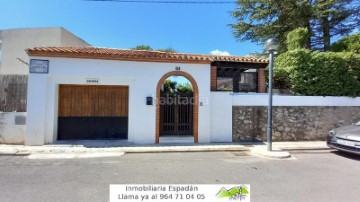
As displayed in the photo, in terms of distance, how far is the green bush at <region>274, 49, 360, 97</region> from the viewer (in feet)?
35.2

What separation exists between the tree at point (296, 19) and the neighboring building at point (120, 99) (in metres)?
9.15

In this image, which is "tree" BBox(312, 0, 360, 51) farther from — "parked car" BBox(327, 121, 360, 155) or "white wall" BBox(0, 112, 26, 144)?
"white wall" BBox(0, 112, 26, 144)

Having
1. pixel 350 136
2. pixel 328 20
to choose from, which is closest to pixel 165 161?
pixel 350 136

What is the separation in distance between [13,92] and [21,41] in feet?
28.2

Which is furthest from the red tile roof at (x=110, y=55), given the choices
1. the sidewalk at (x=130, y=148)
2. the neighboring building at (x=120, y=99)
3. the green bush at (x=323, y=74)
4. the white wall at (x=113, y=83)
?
the green bush at (x=323, y=74)

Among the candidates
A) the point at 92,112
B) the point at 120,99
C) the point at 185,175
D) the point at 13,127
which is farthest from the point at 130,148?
the point at 13,127

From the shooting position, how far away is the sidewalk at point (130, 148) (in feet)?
26.1

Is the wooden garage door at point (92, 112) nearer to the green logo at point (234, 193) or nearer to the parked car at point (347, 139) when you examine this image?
the green logo at point (234, 193)

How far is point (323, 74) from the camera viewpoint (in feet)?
35.2

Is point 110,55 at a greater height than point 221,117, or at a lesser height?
greater

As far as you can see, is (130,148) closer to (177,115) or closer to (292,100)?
(177,115)

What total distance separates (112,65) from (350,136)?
868cm

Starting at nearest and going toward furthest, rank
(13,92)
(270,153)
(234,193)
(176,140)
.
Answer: (234,193)
(270,153)
(13,92)
(176,140)

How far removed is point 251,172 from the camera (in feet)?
19.8
